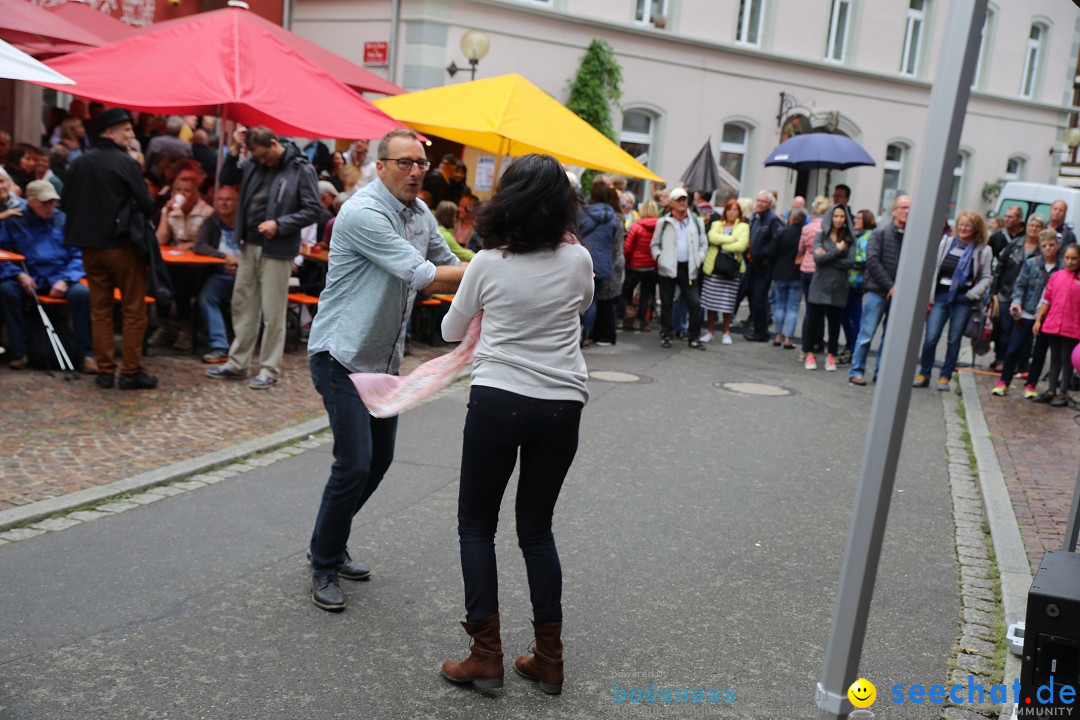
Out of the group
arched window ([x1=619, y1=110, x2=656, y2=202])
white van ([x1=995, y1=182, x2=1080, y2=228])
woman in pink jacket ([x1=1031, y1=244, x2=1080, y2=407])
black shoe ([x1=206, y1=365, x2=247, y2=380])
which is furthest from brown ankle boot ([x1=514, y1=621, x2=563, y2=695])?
white van ([x1=995, y1=182, x2=1080, y2=228])

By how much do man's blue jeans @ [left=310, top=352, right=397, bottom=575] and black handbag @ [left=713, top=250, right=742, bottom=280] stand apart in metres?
10.4

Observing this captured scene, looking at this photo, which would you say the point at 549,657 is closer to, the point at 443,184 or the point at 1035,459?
the point at 1035,459

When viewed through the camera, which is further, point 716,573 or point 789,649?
point 716,573

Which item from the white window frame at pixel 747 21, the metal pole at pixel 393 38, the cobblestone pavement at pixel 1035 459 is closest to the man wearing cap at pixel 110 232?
→ the cobblestone pavement at pixel 1035 459

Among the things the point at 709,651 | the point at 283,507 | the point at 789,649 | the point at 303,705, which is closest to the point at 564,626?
the point at 709,651

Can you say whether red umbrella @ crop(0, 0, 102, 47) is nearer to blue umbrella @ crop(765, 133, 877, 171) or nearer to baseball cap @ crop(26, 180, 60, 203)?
baseball cap @ crop(26, 180, 60, 203)

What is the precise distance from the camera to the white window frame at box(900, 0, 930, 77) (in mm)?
28078

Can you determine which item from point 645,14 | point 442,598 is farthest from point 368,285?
point 645,14

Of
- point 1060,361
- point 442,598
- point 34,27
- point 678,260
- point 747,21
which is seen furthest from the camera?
point 747,21

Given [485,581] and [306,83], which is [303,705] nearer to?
[485,581]

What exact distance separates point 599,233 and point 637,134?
1150cm

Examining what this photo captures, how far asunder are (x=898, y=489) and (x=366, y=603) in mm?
4363

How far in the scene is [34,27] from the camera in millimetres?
11188

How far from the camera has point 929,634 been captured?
4996 mm
